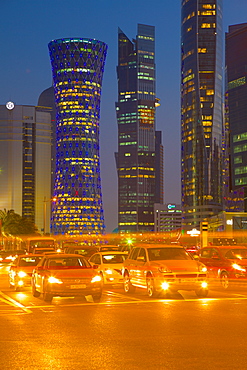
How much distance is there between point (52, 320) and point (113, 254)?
42.7ft

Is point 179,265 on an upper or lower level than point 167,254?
lower

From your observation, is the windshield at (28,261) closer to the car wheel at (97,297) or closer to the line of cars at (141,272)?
the line of cars at (141,272)

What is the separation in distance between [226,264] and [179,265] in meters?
4.76

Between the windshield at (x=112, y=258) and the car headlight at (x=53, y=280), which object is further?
the windshield at (x=112, y=258)

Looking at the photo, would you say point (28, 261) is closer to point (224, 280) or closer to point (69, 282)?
point (224, 280)

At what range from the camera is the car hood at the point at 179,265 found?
70.3 feet

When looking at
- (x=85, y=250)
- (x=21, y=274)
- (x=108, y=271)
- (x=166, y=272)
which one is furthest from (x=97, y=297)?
(x=85, y=250)

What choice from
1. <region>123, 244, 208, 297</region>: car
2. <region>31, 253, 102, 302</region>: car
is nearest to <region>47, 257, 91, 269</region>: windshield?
<region>31, 253, 102, 302</region>: car

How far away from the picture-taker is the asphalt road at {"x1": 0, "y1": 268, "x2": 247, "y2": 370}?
32.9ft

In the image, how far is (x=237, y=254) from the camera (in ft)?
90.0

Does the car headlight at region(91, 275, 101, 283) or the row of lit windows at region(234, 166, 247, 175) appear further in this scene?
the row of lit windows at region(234, 166, 247, 175)

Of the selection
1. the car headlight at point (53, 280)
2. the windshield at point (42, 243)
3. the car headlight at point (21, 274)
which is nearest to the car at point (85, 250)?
the windshield at point (42, 243)

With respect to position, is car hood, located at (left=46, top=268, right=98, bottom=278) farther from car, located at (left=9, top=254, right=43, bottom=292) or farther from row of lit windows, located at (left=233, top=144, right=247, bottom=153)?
row of lit windows, located at (left=233, top=144, right=247, bottom=153)

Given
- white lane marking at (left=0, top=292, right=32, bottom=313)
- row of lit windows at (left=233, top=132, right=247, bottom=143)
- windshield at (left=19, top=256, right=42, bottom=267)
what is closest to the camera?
white lane marking at (left=0, top=292, right=32, bottom=313)
